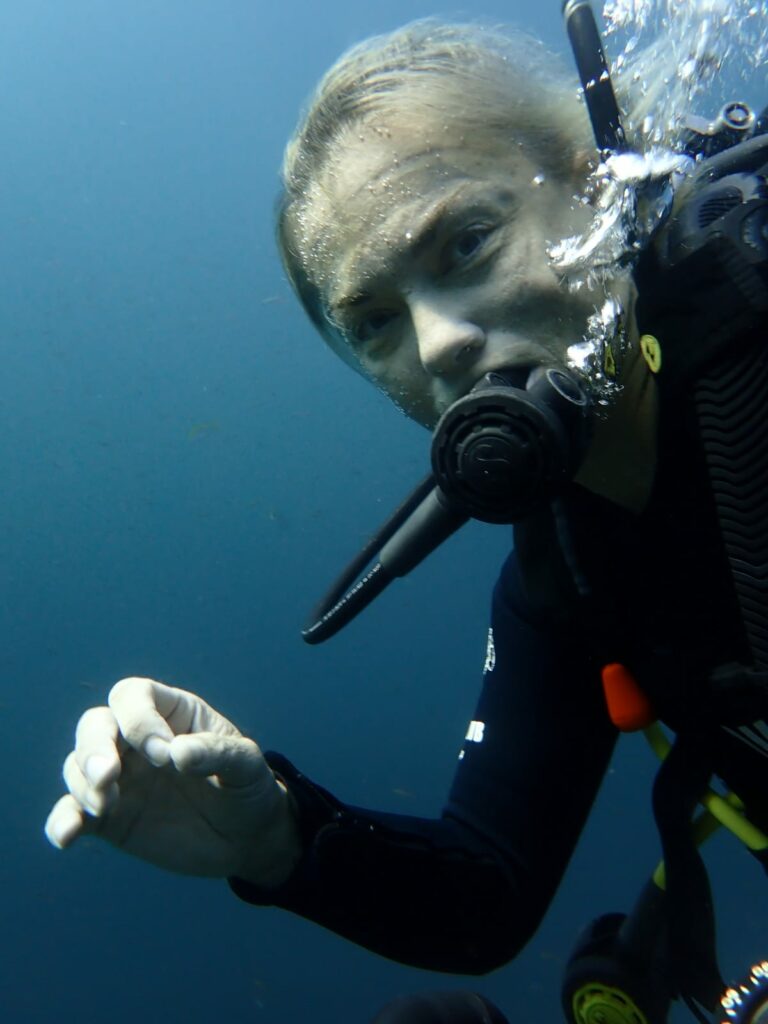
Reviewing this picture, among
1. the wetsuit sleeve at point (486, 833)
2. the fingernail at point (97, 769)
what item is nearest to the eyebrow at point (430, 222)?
the wetsuit sleeve at point (486, 833)

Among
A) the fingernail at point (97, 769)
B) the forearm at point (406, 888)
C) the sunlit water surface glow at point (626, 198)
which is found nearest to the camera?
the fingernail at point (97, 769)

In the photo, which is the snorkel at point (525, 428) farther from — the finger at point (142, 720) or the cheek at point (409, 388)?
the finger at point (142, 720)

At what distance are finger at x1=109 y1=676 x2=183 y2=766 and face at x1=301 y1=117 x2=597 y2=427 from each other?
2.25 feet

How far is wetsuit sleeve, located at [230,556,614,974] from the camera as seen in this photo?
166 cm

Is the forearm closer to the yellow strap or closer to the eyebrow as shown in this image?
the yellow strap

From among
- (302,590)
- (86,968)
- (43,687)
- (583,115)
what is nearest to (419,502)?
(583,115)

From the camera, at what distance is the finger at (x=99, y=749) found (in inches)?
46.9

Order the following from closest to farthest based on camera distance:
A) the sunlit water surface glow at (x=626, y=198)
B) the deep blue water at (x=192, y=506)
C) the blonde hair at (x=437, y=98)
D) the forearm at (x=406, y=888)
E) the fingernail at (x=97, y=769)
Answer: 1. the fingernail at (x=97, y=769)
2. the sunlit water surface glow at (x=626, y=198)
3. the blonde hair at (x=437, y=98)
4. the forearm at (x=406, y=888)
5. the deep blue water at (x=192, y=506)

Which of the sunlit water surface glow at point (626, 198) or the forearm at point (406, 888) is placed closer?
the sunlit water surface glow at point (626, 198)

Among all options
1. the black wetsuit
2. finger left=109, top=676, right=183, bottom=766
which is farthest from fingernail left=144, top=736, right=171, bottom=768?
the black wetsuit

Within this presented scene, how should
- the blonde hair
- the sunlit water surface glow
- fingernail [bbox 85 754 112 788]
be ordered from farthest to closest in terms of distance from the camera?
1. the blonde hair
2. the sunlit water surface glow
3. fingernail [bbox 85 754 112 788]

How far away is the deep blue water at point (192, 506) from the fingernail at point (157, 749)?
16.2ft

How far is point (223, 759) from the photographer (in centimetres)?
130

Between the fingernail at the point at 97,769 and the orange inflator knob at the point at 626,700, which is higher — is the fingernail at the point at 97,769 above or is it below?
above
